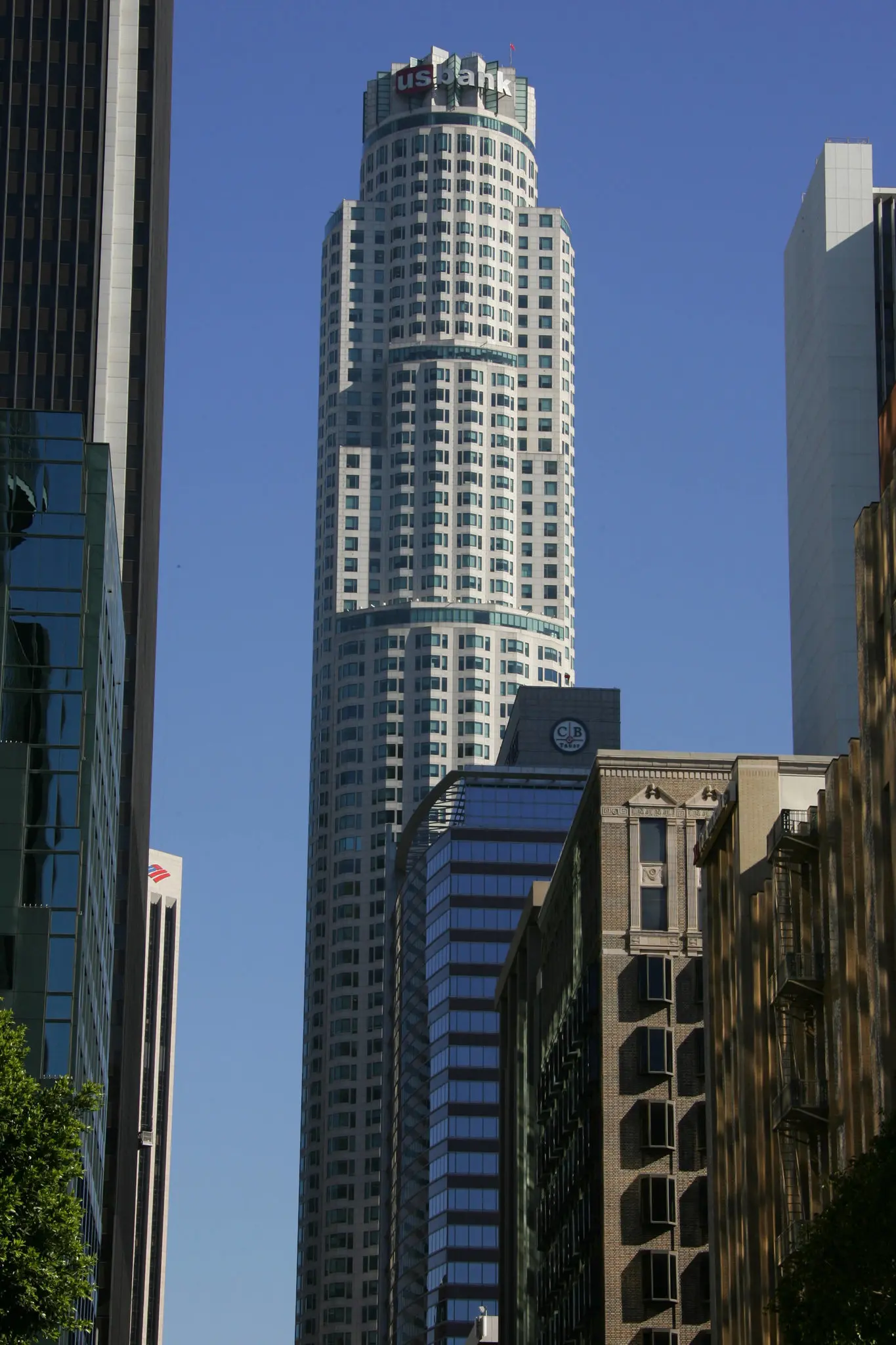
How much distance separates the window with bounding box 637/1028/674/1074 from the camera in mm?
108750

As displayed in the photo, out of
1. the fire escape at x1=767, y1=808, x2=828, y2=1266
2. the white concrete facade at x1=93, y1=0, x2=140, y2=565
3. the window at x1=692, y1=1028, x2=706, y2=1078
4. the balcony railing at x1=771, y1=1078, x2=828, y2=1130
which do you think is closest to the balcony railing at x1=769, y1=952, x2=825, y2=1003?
the fire escape at x1=767, y1=808, x2=828, y2=1266

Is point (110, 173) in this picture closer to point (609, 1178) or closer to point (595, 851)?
point (595, 851)

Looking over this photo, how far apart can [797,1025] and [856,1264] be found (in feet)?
103

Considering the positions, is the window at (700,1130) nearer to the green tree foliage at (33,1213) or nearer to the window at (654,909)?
the window at (654,909)

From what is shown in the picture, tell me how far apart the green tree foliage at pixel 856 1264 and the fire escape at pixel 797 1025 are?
2601 centimetres

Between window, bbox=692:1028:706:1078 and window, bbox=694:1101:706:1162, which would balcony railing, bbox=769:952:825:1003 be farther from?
window, bbox=692:1028:706:1078

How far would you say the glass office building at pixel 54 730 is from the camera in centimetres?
9156

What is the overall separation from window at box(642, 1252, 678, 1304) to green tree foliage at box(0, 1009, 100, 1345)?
172ft

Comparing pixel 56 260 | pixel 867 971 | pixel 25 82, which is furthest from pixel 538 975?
pixel 867 971

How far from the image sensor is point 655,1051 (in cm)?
10912

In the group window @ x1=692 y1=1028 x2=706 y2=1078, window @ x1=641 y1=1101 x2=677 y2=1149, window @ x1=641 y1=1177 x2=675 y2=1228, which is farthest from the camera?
window @ x1=692 y1=1028 x2=706 y2=1078

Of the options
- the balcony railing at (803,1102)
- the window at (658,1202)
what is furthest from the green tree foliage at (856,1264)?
the window at (658,1202)

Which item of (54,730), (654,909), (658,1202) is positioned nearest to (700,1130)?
(658,1202)

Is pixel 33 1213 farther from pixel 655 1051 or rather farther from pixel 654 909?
pixel 654 909
